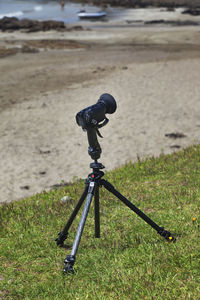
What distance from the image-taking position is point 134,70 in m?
25.8

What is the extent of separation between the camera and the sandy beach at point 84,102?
48.8 ft

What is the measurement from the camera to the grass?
4219 mm

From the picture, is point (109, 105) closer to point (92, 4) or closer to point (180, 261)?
point (180, 261)

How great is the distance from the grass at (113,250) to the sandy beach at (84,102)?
12.5 ft

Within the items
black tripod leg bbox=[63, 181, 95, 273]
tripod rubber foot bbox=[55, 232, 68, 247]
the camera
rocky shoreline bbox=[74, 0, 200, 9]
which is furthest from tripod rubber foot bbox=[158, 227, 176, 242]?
rocky shoreline bbox=[74, 0, 200, 9]

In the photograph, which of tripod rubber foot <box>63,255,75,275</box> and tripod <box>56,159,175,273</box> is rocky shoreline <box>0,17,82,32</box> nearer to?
tripod <box>56,159,175,273</box>

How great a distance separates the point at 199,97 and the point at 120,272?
17363mm

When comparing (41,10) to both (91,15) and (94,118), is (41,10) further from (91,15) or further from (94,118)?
(94,118)

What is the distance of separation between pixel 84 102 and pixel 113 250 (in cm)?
1593

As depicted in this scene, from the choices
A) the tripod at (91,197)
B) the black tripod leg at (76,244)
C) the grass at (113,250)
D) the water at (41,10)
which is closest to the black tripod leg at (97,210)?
the tripod at (91,197)

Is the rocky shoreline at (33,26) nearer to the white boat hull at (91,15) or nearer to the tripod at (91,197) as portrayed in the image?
the white boat hull at (91,15)

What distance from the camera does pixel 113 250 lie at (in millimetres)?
5156

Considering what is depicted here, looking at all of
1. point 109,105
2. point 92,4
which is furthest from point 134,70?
point 92,4

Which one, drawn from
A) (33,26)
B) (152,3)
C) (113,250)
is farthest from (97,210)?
(152,3)
